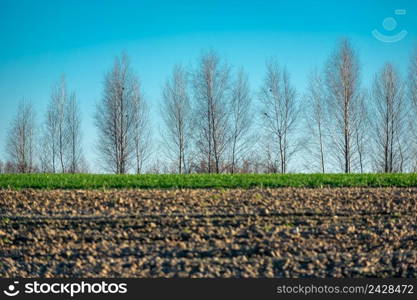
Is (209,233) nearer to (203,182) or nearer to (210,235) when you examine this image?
(210,235)

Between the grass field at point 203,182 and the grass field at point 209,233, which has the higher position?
the grass field at point 203,182

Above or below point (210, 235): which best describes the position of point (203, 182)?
above

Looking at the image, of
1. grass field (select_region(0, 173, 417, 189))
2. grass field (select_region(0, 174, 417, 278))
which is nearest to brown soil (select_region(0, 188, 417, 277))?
grass field (select_region(0, 174, 417, 278))

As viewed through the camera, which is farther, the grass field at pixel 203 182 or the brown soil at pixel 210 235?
the grass field at pixel 203 182

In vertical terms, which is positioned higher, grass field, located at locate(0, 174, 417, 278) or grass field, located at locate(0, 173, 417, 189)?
grass field, located at locate(0, 173, 417, 189)

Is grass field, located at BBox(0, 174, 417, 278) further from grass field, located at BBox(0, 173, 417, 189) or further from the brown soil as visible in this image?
grass field, located at BBox(0, 173, 417, 189)

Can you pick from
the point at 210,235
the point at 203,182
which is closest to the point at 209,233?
the point at 210,235

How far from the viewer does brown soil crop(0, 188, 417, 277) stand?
24.4ft

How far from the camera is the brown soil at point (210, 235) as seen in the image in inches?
293

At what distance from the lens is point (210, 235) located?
8.73m

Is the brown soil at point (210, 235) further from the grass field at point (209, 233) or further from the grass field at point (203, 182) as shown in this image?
the grass field at point (203, 182)

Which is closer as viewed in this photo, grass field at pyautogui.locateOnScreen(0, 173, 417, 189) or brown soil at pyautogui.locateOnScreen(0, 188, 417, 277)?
brown soil at pyautogui.locateOnScreen(0, 188, 417, 277)

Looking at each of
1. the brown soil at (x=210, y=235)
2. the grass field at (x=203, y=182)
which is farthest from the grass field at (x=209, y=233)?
the grass field at (x=203, y=182)

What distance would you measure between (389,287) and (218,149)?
84.0ft
